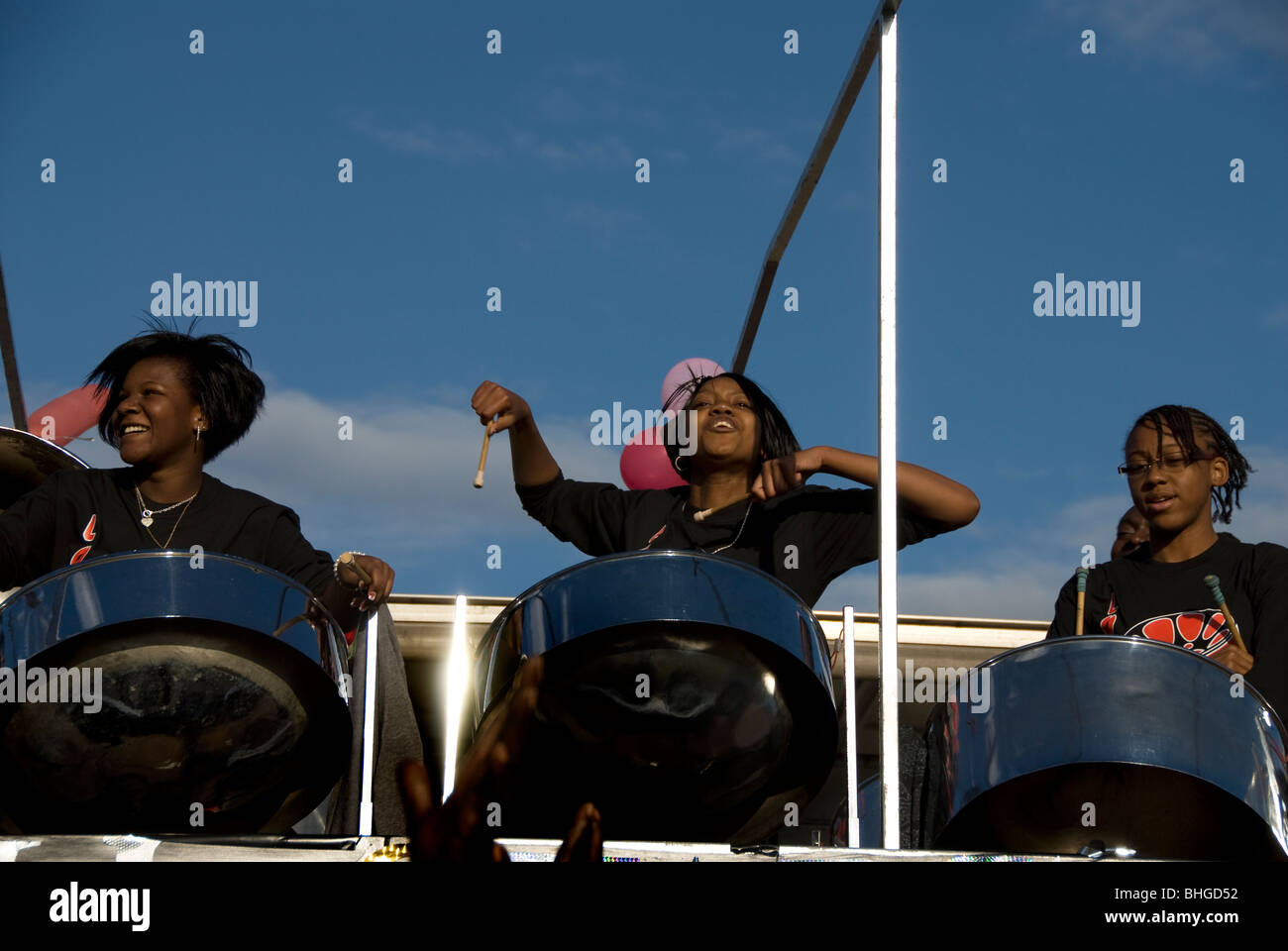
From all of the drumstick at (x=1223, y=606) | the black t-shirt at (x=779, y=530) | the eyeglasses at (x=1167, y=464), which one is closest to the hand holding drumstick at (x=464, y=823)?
the black t-shirt at (x=779, y=530)

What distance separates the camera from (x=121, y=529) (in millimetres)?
2357

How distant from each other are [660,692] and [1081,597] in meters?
0.81

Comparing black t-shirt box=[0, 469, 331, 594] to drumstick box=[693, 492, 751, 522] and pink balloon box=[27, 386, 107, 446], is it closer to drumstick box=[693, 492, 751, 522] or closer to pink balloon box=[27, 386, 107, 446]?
drumstick box=[693, 492, 751, 522]

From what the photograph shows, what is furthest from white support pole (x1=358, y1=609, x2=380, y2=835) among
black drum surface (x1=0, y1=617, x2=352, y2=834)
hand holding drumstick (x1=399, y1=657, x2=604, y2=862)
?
hand holding drumstick (x1=399, y1=657, x2=604, y2=862)

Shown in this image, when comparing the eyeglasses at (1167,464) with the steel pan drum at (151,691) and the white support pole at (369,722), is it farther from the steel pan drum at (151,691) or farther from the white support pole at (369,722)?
the steel pan drum at (151,691)

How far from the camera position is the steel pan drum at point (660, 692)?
185 centimetres

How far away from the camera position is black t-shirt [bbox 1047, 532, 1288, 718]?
217 centimetres

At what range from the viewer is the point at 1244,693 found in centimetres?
190

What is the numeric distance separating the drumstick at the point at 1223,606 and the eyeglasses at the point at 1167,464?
0.27 meters

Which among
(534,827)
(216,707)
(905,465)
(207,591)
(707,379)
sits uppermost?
(707,379)

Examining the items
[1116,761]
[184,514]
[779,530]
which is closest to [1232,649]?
[1116,761]
